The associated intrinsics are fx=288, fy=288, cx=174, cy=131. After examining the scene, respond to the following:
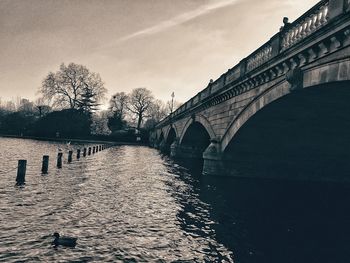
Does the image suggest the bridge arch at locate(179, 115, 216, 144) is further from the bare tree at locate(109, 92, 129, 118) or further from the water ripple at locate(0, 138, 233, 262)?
the bare tree at locate(109, 92, 129, 118)

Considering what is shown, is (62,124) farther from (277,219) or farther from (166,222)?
(277,219)

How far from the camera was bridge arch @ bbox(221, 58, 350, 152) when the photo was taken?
7668 millimetres

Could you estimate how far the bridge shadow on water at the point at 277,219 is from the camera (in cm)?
738

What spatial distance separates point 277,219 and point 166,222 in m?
4.19

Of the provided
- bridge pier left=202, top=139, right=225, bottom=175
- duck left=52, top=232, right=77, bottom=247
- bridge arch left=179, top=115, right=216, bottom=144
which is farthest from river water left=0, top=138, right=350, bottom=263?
bridge arch left=179, top=115, right=216, bottom=144

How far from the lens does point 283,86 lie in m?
10.9

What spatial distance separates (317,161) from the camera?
19.7 m

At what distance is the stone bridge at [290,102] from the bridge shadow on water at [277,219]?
2.12 meters

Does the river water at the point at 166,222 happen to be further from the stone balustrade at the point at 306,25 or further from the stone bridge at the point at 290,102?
the stone balustrade at the point at 306,25

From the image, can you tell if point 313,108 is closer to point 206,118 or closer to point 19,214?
point 206,118

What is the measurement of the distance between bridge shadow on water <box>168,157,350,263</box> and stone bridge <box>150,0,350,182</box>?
2.12 m

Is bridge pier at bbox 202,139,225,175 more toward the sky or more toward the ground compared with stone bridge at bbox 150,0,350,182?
more toward the ground

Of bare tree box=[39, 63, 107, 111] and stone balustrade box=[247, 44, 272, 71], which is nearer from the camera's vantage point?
stone balustrade box=[247, 44, 272, 71]

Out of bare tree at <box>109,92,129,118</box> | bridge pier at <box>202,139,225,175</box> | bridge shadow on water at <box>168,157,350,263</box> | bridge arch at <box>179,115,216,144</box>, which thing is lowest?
bridge shadow on water at <box>168,157,350,263</box>
